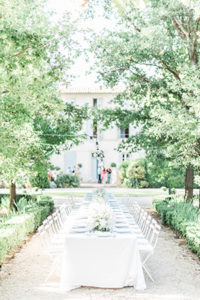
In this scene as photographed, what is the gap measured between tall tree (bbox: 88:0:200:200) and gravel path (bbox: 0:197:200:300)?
3.74 meters

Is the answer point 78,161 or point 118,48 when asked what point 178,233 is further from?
point 78,161

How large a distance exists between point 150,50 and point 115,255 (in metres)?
7.80

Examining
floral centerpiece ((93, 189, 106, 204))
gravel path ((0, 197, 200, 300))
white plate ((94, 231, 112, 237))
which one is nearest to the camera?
gravel path ((0, 197, 200, 300))

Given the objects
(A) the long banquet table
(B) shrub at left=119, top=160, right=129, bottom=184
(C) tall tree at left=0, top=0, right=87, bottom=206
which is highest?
(C) tall tree at left=0, top=0, right=87, bottom=206

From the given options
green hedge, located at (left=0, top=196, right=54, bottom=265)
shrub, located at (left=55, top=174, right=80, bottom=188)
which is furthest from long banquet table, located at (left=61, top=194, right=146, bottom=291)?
shrub, located at (left=55, top=174, right=80, bottom=188)

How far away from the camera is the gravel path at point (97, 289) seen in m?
5.59

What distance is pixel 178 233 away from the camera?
1048cm

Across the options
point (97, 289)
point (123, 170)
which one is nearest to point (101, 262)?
point (97, 289)

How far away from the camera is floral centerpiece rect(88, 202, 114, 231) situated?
6.57 m

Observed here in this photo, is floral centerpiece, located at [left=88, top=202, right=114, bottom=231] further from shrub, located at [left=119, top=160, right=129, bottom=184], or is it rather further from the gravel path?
shrub, located at [left=119, top=160, right=129, bottom=184]

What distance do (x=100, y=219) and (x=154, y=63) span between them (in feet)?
26.0

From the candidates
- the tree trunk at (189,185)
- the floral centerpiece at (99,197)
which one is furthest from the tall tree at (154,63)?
the floral centerpiece at (99,197)

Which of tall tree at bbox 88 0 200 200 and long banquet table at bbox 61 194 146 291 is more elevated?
tall tree at bbox 88 0 200 200

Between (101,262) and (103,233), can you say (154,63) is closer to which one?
(103,233)
